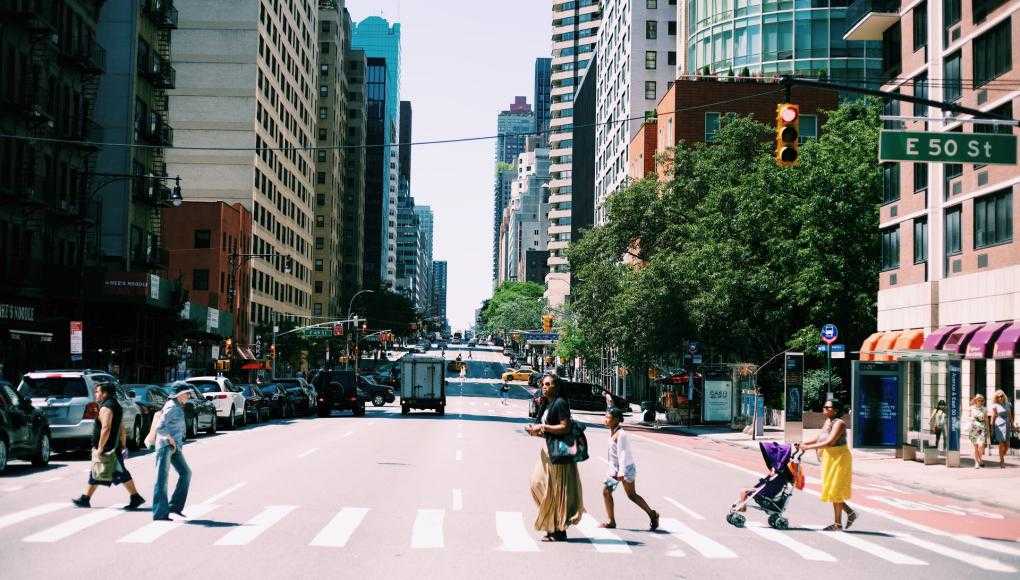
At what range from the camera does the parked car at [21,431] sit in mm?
20125

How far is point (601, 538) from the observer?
13.5 metres

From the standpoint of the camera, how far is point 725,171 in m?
55.1

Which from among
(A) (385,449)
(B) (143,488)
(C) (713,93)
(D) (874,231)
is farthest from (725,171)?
(B) (143,488)

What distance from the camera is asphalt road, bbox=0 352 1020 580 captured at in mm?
11070

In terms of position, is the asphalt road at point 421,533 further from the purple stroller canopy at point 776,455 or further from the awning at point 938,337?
the awning at point 938,337

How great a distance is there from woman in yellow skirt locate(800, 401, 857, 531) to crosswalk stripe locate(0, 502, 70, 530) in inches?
415

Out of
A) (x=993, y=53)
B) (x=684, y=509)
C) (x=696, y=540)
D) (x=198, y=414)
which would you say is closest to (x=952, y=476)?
(x=684, y=509)

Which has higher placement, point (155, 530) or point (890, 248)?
point (890, 248)

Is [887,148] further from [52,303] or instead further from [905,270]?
[52,303]

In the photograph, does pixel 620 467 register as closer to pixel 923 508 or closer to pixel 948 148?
pixel 923 508

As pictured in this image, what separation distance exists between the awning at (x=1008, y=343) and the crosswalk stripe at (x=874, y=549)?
18.9 m

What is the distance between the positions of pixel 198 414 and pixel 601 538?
2211 centimetres

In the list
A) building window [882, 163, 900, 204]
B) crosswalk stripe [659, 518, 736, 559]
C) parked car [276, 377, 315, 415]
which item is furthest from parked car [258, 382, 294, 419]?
crosswalk stripe [659, 518, 736, 559]

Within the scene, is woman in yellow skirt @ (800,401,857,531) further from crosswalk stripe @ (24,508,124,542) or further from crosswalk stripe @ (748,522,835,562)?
crosswalk stripe @ (24,508,124,542)
